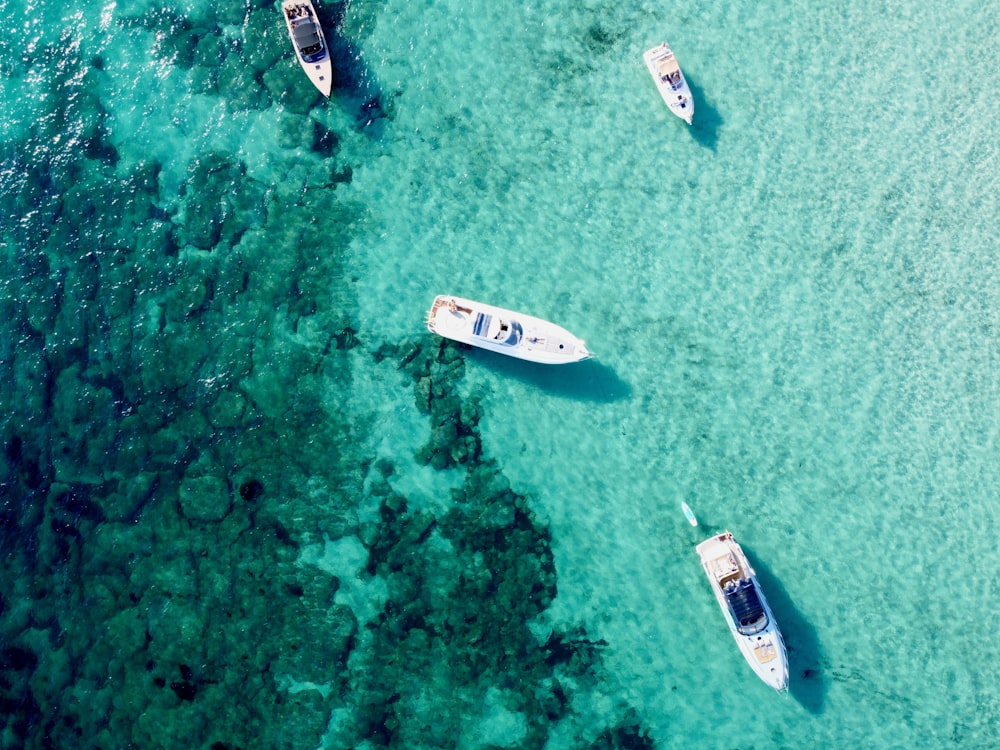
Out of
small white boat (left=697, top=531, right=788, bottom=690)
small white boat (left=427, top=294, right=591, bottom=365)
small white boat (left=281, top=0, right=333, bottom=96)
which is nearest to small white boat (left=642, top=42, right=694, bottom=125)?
small white boat (left=427, top=294, right=591, bottom=365)

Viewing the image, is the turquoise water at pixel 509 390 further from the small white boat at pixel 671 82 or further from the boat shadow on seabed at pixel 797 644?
the small white boat at pixel 671 82

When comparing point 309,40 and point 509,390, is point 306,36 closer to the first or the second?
point 309,40

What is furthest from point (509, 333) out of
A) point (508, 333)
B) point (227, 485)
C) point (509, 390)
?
point (227, 485)

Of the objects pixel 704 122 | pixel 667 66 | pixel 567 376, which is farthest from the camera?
pixel 704 122

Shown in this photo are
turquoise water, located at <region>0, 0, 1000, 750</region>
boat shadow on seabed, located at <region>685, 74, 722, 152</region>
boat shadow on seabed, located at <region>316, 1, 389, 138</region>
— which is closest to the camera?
turquoise water, located at <region>0, 0, 1000, 750</region>

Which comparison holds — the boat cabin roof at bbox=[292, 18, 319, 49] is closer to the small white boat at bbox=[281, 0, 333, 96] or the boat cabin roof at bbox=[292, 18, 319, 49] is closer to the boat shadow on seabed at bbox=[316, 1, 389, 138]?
the small white boat at bbox=[281, 0, 333, 96]

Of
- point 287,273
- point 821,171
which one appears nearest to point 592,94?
point 821,171
